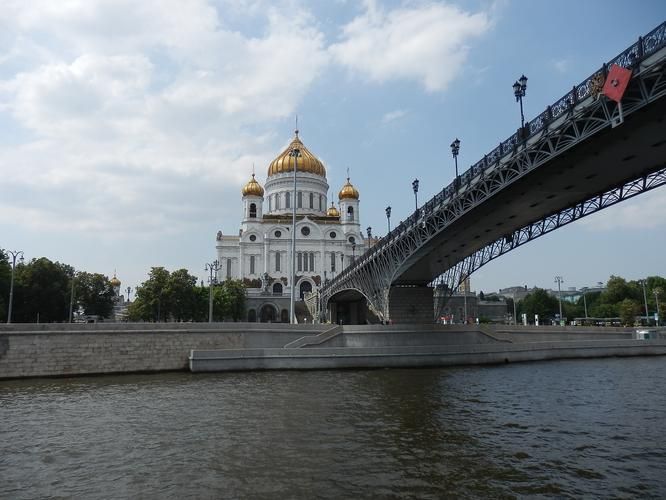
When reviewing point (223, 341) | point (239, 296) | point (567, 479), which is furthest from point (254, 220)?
point (567, 479)

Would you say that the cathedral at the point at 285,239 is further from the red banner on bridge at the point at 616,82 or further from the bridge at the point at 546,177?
the red banner on bridge at the point at 616,82

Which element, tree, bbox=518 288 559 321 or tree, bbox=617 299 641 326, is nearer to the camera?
tree, bbox=617 299 641 326

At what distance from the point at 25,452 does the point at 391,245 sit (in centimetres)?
2618

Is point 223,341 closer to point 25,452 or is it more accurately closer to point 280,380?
point 280,380

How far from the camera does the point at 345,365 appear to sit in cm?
3073

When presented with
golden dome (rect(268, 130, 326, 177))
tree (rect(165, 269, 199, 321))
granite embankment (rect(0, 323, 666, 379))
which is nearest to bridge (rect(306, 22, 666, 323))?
granite embankment (rect(0, 323, 666, 379))

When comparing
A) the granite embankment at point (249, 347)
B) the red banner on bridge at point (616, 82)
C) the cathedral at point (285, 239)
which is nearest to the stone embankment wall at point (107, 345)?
the granite embankment at point (249, 347)

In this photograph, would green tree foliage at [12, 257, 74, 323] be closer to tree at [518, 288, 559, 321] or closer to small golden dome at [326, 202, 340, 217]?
small golden dome at [326, 202, 340, 217]

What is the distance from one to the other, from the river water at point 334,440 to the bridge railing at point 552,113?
10123 mm

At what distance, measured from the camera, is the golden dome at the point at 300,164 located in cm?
8375

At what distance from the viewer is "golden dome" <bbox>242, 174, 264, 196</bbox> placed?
8345 centimetres

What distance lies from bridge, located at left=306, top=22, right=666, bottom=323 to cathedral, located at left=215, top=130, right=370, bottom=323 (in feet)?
123

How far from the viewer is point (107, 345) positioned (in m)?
28.2

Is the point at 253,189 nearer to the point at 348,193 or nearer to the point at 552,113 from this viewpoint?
the point at 348,193
